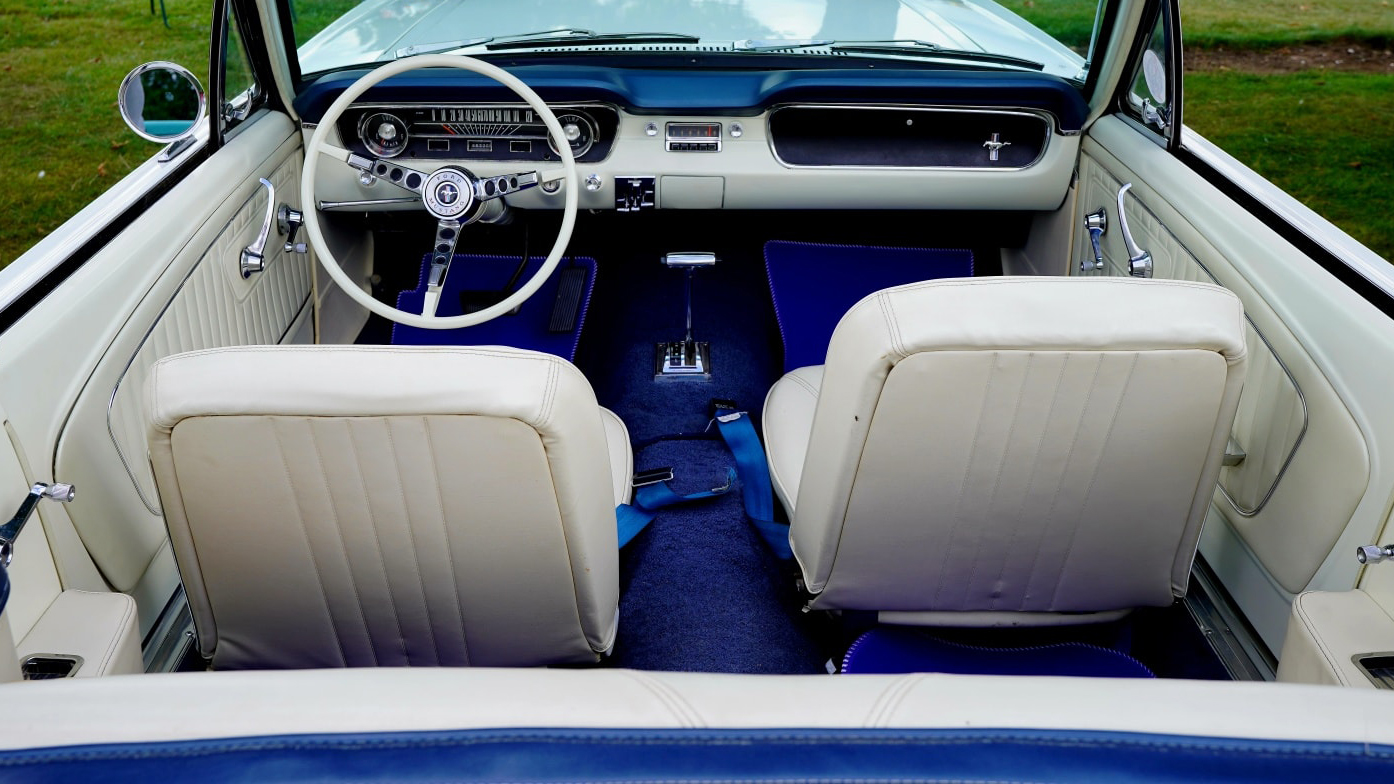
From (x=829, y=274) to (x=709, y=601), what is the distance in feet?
4.70

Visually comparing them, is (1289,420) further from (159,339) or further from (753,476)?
(159,339)

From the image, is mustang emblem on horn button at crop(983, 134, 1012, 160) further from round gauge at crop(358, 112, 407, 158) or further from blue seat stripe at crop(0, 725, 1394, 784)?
blue seat stripe at crop(0, 725, 1394, 784)

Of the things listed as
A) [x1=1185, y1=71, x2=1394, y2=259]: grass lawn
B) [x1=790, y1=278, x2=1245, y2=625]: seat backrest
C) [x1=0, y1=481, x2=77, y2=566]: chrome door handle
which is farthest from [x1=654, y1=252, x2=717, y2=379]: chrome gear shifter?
[x1=1185, y1=71, x2=1394, y2=259]: grass lawn

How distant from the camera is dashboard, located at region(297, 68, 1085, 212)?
2572mm

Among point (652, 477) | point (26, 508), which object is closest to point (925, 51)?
point (652, 477)

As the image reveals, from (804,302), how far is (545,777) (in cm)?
250

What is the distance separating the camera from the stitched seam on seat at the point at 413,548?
3.57 ft

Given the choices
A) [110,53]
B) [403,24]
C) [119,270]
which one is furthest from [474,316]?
[110,53]

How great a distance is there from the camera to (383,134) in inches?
104

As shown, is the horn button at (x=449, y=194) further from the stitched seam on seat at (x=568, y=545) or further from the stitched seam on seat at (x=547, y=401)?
the stitched seam on seat at (x=547, y=401)

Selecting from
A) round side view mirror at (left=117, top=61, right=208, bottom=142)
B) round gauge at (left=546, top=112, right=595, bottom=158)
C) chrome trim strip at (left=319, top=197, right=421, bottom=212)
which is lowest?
chrome trim strip at (left=319, top=197, right=421, bottom=212)

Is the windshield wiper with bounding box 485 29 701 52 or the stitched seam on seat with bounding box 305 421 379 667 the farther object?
the windshield wiper with bounding box 485 29 701 52

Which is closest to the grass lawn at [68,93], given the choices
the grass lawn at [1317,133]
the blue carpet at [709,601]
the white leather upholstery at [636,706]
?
the blue carpet at [709,601]

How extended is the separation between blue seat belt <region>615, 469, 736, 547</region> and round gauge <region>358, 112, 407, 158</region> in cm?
116
